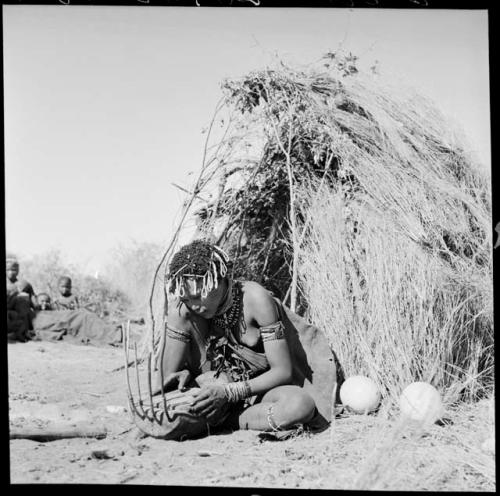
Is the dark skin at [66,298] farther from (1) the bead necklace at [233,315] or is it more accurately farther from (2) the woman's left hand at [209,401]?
(2) the woman's left hand at [209,401]

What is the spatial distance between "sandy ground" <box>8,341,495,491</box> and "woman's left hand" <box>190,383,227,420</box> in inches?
7.4

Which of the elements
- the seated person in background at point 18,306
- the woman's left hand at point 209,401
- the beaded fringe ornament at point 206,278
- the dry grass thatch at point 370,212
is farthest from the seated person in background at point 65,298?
the woman's left hand at point 209,401

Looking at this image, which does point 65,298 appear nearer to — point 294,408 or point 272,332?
point 272,332

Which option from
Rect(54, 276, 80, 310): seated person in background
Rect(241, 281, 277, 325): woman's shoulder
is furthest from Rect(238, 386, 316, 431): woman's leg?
Rect(54, 276, 80, 310): seated person in background

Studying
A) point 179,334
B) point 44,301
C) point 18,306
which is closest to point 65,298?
point 44,301

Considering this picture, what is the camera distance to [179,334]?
4.65m

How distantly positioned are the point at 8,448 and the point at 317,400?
6.00 feet

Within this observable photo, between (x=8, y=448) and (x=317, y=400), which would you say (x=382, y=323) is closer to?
(x=317, y=400)

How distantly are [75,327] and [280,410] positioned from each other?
13.5 ft

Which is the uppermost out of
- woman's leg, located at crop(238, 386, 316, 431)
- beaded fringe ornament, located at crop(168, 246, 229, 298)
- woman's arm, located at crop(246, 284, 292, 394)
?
beaded fringe ornament, located at crop(168, 246, 229, 298)

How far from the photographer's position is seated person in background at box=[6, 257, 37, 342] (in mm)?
7848

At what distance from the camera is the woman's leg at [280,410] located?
4.36m

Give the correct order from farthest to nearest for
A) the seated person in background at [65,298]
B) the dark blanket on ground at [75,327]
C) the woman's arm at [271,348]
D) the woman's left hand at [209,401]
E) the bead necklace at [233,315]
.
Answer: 1. the seated person in background at [65,298]
2. the dark blanket on ground at [75,327]
3. the bead necklace at [233,315]
4. the woman's arm at [271,348]
5. the woman's left hand at [209,401]

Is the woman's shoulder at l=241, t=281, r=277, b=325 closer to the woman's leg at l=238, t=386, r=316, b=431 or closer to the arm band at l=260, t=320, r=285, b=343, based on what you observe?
the arm band at l=260, t=320, r=285, b=343
